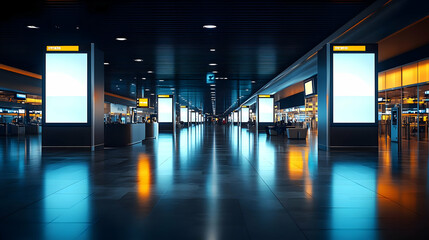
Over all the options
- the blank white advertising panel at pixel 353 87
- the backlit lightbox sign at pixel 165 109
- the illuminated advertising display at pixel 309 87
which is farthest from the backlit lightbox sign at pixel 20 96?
the blank white advertising panel at pixel 353 87

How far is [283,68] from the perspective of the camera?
18453 mm

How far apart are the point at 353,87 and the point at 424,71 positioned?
5886 mm

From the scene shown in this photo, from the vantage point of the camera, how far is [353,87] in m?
12.0

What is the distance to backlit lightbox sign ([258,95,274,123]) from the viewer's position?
31594mm

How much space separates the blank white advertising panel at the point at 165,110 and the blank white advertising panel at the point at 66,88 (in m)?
19.5

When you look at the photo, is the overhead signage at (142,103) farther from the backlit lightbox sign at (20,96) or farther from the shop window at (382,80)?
the shop window at (382,80)

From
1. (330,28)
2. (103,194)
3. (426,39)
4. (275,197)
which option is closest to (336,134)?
(330,28)

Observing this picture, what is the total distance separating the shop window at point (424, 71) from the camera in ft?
49.0

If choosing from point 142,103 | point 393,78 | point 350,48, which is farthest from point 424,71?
point 142,103

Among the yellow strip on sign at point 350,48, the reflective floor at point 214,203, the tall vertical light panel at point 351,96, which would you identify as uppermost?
the yellow strip on sign at point 350,48

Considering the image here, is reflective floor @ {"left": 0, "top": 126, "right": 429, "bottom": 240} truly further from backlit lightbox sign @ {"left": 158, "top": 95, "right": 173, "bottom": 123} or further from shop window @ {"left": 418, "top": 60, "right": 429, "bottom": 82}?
backlit lightbox sign @ {"left": 158, "top": 95, "right": 173, "bottom": 123}

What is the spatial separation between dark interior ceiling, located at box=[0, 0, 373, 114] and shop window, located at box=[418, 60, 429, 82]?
630 cm

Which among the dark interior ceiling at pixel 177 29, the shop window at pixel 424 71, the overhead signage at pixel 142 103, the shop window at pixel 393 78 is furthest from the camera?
the overhead signage at pixel 142 103

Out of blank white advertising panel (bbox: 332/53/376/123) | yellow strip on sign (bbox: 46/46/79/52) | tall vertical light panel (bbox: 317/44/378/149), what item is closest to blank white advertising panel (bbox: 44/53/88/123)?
yellow strip on sign (bbox: 46/46/79/52)
